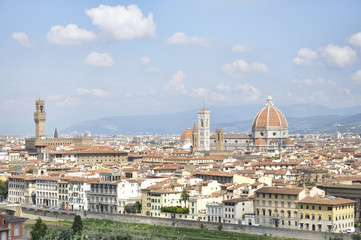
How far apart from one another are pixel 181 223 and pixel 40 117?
85.3 metres

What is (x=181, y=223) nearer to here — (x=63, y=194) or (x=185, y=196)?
(x=185, y=196)

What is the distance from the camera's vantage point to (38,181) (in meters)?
64.0

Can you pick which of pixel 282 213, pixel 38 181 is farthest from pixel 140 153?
pixel 282 213

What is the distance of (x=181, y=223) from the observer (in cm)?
4778

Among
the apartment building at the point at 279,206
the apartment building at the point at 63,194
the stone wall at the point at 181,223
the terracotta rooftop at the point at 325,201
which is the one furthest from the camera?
the apartment building at the point at 63,194

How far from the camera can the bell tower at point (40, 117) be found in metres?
128

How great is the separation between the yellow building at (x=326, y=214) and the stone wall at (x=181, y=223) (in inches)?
53.1

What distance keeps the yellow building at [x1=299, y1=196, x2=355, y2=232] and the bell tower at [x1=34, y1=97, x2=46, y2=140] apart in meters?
89.4

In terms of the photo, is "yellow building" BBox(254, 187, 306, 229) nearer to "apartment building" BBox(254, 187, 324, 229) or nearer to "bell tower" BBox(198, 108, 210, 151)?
"apartment building" BBox(254, 187, 324, 229)

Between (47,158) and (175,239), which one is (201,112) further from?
(175,239)

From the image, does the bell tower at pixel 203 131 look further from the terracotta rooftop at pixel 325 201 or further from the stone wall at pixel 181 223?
the terracotta rooftop at pixel 325 201

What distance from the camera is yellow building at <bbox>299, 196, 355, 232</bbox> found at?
4206 centimetres

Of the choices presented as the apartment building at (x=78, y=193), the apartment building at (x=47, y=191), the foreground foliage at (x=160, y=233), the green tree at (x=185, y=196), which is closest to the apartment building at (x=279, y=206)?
the foreground foliage at (x=160, y=233)

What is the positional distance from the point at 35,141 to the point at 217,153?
33.4 metres
